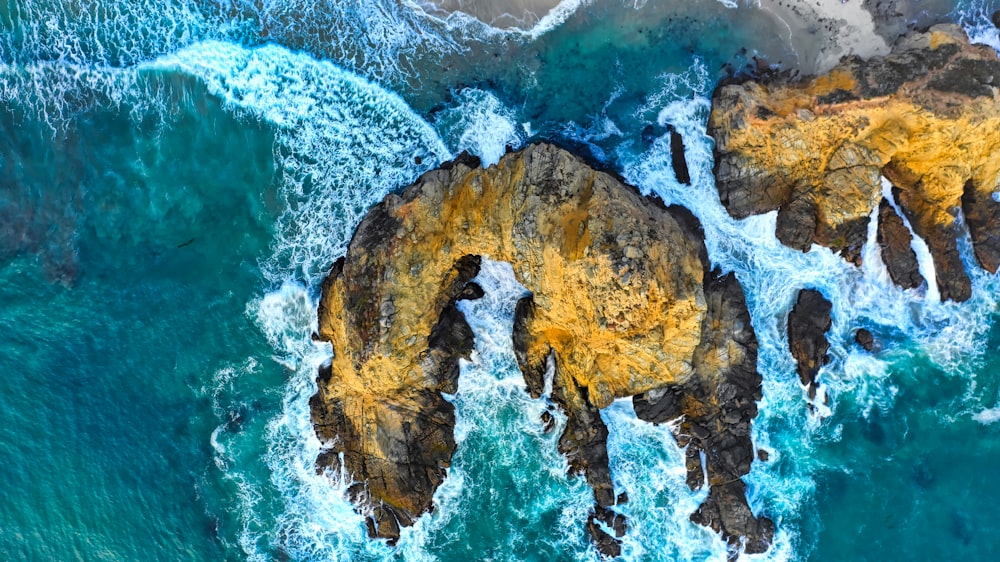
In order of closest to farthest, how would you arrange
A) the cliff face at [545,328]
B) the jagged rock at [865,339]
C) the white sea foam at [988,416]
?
1. the cliff face at [545,328]
2. the jagged rock at [865,339]
3. the white sea foam at [988,416]

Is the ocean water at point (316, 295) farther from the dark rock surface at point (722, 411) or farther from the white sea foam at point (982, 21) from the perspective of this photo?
the dark rock surface at point (722, 411)

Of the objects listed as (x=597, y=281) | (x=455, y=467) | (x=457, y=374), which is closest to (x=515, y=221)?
(x=597, y=281)

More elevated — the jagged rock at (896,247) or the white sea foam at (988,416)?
the jagged rock at (896,247)

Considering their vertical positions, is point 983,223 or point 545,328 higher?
point 983,223

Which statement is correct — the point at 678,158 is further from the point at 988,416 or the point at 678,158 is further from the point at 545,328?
the point at 988,416

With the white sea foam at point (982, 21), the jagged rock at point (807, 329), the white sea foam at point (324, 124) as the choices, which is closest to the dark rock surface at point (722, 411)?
the jagged rock at point (807, 329)

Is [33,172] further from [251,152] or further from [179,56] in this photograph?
[251,152]

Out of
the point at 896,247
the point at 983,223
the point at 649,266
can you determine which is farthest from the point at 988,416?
the point at 649,266
